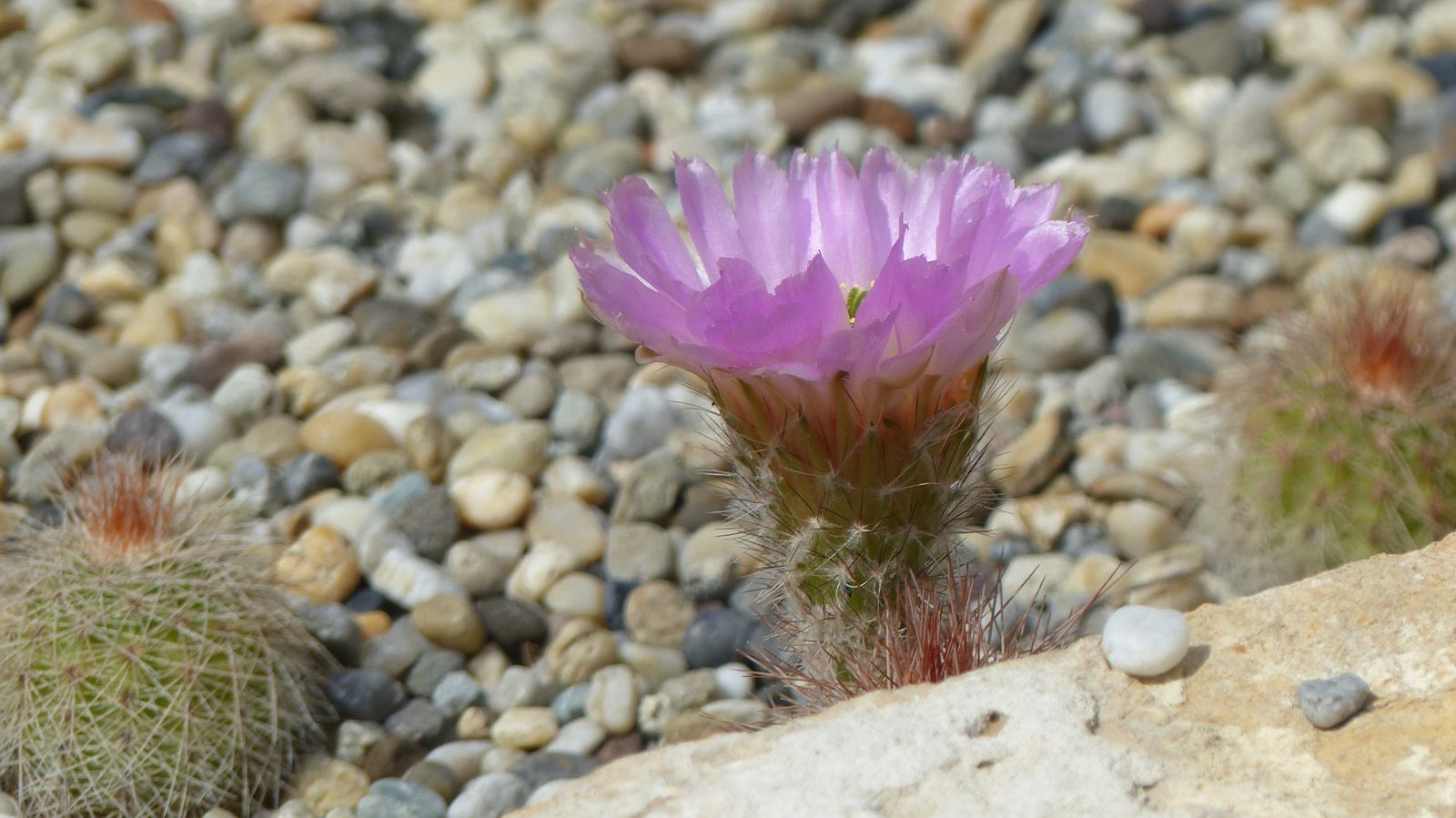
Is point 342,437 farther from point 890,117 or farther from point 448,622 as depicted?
point 890,117

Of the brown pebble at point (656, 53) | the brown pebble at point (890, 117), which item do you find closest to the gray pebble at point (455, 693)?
the brown pebble at point (890, 117)

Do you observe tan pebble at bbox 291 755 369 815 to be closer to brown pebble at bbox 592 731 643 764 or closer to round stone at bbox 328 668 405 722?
round stone at bbox 328 668 405 722

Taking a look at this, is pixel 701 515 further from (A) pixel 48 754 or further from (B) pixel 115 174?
(B) pixel 115 174

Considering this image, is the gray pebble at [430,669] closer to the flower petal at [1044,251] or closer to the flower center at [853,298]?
the flower center at [853,298]

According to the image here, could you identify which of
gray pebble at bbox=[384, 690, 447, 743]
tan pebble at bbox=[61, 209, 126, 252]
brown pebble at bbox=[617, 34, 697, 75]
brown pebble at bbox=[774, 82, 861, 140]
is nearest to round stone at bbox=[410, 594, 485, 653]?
gray pebble at bbox=[384, 690, 447, 743]

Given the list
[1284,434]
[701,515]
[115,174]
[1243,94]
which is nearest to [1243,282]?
[1243,94]

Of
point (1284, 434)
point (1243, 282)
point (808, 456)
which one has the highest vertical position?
point (808, 456)
